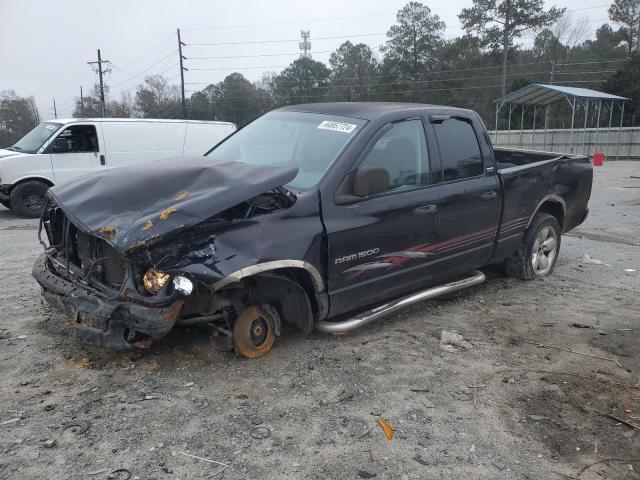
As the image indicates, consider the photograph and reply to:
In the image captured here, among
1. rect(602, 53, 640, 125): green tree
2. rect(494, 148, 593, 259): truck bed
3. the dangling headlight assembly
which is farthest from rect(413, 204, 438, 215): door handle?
rect(602, 53, 640, 125): green tree

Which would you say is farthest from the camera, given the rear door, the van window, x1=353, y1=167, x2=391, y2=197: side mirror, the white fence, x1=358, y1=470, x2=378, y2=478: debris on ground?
the white fence

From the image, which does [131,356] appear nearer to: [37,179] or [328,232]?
[328,232]

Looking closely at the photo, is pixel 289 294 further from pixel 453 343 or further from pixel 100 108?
pixel 100 108

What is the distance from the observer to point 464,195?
15.9 ft

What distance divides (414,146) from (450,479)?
2.81 metres

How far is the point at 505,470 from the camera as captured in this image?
9.12 ft

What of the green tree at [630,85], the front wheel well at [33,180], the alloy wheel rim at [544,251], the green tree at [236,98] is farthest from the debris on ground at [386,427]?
the green tree at [236,98]

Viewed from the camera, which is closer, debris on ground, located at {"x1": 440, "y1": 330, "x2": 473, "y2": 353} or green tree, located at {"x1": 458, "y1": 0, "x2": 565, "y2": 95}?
debris on ground, located at {"x1": 440, "y1": 330, "x2": 473, "y2": 353}

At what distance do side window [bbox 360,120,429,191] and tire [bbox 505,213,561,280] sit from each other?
2009 mm

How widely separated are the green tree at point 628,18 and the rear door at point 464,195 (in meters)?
48.6

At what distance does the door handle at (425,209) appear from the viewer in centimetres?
443

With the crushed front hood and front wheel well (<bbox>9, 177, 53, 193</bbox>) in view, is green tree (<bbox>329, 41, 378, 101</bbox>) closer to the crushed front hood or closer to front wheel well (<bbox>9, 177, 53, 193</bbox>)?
front wheel well (<bbox>9, 177, 53, 193</bbox>)

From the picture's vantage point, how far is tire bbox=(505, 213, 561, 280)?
234 inches

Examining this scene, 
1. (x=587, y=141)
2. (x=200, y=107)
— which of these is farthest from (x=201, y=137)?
(x=200, y=107)
